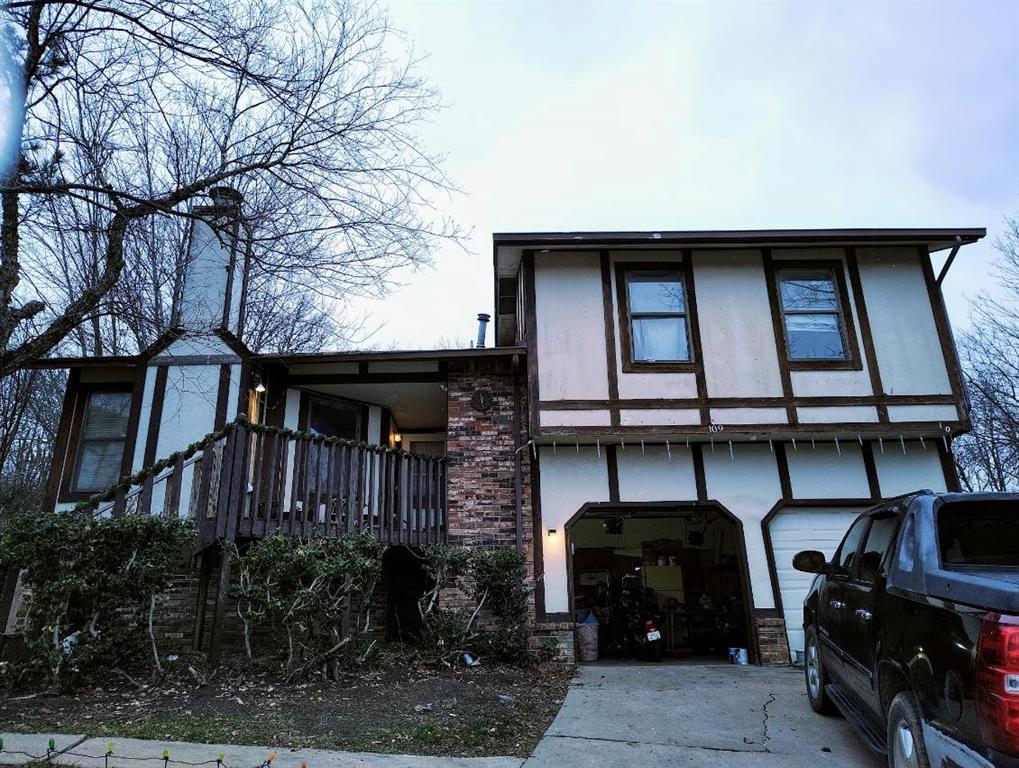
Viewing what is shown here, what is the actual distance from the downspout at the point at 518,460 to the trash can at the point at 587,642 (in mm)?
1615

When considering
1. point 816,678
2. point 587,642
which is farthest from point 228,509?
point 816,678

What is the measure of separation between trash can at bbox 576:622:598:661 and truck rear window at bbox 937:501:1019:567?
6.51m

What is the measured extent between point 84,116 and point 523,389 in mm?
6392

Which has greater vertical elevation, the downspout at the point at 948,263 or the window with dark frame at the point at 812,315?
the downspout at the point at 948,263

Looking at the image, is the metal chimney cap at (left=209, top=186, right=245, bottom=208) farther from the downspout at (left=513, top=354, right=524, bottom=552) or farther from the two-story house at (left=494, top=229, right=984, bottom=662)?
the downspout at (left=513, top=354, right=524, bottom=552)

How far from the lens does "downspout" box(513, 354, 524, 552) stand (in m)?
8.91

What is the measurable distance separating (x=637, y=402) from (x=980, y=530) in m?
5.80

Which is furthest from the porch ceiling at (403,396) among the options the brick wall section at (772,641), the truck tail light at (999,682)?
the truck tail light at (999,682)

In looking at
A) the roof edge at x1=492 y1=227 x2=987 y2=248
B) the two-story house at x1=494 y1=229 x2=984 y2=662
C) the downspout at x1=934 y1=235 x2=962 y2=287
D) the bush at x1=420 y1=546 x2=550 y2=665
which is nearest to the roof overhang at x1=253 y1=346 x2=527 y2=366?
the two-story house at x1=494 y1=229 x2=984 y2=662

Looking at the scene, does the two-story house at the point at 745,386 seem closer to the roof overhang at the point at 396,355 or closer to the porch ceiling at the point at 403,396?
the roof overhang at the point at 396,355

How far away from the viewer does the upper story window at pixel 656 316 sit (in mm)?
9586

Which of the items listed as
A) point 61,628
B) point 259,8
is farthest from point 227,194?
point 61,628

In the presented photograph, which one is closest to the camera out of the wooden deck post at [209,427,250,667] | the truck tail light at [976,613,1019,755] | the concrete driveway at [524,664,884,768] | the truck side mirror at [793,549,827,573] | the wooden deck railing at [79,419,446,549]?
the truck tail light at [976,613,1019,755]

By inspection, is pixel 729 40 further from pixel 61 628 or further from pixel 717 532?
pixel 61 628
